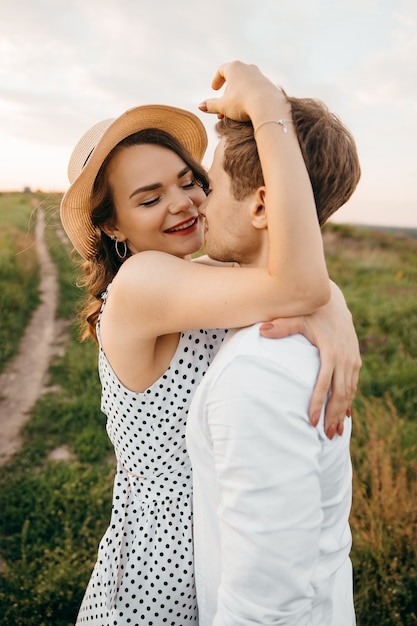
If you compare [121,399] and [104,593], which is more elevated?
[121,399]

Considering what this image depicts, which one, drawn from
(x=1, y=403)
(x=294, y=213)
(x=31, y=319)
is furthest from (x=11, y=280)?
(x=294, y=213)

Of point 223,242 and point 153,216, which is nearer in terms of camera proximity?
point 223,242

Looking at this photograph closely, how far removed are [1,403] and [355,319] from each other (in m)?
5.60

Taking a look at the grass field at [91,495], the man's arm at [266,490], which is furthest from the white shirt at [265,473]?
the grass field at [91,495]

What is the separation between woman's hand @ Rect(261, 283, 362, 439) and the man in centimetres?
3

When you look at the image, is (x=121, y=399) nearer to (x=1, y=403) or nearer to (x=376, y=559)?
(x=376, y=559)

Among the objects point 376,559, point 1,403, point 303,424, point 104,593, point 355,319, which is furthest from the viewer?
point 355,319

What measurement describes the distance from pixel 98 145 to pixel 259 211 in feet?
2.32

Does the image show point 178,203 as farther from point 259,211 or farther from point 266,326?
point 266,326

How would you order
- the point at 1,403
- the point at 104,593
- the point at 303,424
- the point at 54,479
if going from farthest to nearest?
the point at 1,403 < the point at 54,479 < the point at 104,593 < the point at 303,424

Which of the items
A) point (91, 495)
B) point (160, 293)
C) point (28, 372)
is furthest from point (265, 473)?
point (28, 372)

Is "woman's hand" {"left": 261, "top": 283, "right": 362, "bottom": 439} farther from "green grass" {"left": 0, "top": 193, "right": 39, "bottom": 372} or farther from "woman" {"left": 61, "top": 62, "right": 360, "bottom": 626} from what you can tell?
"green grass" {"left": 0, "top": 193, "right": 39, "bottom": 372}

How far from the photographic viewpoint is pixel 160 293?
1490mm

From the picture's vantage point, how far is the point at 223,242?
5.49 ft
